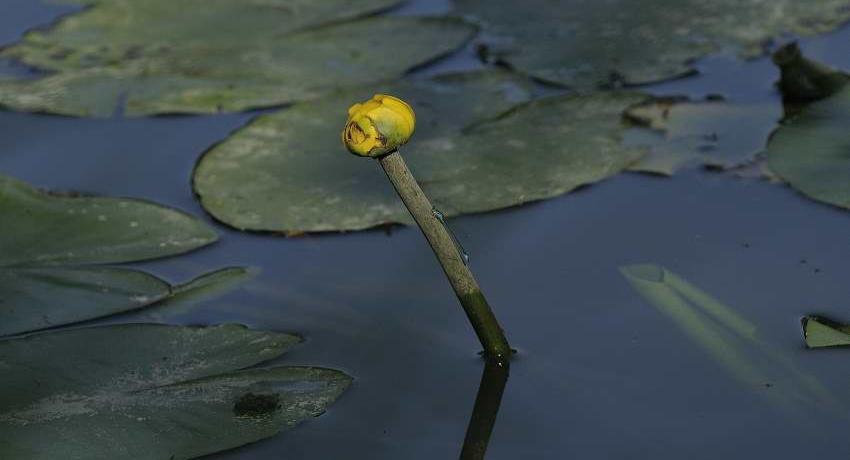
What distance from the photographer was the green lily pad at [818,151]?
2219 millimetres

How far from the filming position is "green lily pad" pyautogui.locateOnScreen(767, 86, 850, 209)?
222 centimetres

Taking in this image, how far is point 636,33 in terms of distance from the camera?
3086 mm

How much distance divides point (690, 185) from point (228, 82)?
1.18 m

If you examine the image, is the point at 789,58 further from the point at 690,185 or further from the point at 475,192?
the point at 475,192

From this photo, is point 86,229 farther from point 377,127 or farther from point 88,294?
point 377,127

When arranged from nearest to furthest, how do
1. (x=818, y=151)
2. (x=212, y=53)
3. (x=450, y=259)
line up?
(x=450, y=259) < (x=818, y=151) < (x=212, y=53)

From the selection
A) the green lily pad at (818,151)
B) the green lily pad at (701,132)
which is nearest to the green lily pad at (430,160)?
the green lily pad at (701,132)

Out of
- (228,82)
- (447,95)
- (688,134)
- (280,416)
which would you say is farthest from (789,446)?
(228,82)

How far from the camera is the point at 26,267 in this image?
217cm

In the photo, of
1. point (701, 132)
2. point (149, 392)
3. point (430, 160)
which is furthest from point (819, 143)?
point (149, 392)

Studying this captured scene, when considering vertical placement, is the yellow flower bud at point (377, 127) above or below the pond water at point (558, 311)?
above

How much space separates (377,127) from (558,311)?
0.62 metres

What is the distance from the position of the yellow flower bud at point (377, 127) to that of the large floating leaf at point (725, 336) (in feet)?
2.04

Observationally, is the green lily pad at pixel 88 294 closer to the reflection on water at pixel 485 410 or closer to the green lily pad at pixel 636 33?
the reflection on water at pixel 485 410
